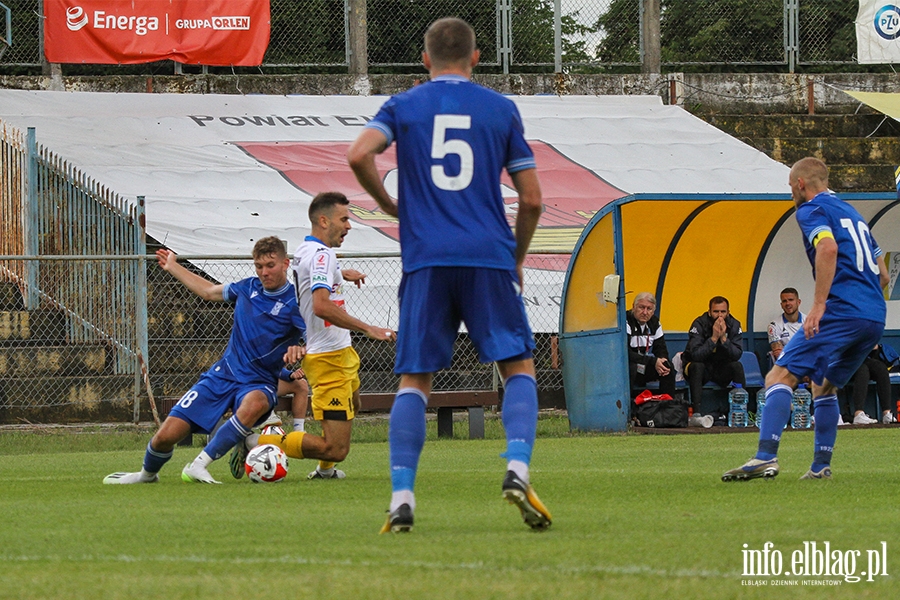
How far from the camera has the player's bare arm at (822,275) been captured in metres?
7.45

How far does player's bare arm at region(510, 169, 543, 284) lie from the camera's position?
206 inches

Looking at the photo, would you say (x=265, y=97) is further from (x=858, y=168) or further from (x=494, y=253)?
(x=494, y=253)

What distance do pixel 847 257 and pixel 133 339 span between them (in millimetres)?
10074

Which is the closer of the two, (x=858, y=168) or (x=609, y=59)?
(x=858, y=168)

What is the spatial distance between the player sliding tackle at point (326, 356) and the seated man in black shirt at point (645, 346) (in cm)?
666

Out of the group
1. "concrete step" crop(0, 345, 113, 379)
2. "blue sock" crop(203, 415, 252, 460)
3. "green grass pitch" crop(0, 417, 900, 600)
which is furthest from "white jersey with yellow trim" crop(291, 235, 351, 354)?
"concrete step" crop(0, 345, 113, 379)

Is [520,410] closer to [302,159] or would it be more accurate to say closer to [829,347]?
[829,347]

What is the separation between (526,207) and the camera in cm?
523

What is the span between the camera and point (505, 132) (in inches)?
205

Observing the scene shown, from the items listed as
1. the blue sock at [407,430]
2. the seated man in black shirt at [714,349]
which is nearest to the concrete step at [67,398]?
the seated man in black shirt at [714,349]

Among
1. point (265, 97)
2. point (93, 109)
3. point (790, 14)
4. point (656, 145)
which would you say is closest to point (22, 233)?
point (93, 109)

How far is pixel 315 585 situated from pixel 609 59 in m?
24.2

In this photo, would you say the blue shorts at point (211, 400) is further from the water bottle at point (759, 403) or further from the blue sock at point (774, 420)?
the water bottle at point (759, 403)

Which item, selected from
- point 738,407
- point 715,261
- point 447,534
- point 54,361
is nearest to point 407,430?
point 447,534
